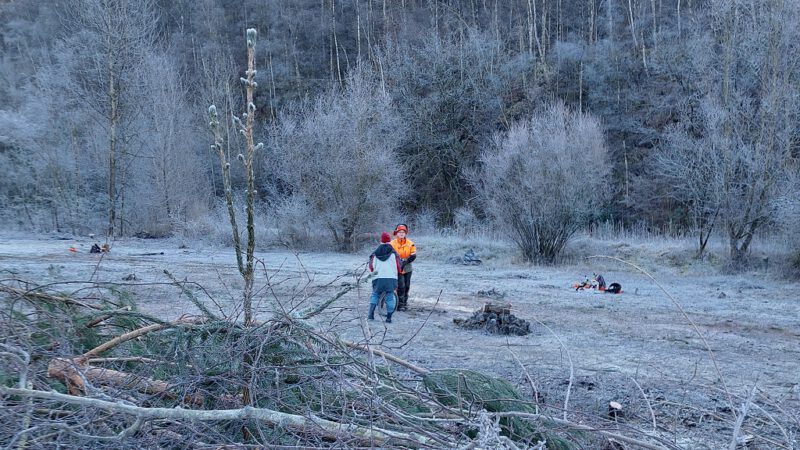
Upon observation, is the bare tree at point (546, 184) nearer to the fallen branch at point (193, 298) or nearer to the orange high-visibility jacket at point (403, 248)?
the orange high-visibility jacket at point (403, 248)

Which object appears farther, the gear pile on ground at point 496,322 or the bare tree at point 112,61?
the bare tree at point 112,61

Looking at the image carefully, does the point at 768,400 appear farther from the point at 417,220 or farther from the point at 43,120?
the point at 43,120

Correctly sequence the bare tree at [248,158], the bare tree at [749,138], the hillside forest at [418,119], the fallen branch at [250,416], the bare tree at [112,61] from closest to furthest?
1. the fallen branch at [250,416]
2. the bare tree at [248,158]
3. the bare tree at [749,138]
4. the hillside forest at [418,119]
5. the bare tree at [112,61]

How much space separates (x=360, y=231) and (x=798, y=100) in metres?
15.5

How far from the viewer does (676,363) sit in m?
9.39

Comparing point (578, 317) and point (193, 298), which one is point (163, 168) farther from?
point (193, 298)

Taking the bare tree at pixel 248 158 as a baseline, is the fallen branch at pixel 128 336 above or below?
below

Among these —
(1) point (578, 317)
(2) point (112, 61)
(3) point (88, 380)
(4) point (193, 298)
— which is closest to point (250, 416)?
(4) point (193, 298)

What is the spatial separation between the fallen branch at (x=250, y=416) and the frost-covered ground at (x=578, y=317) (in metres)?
0.91

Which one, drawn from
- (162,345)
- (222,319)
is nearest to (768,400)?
(222,319)

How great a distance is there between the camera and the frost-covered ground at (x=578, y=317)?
585cm

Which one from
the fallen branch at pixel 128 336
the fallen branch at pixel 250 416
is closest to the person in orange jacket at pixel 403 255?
the fallen branch at pixel 128 336

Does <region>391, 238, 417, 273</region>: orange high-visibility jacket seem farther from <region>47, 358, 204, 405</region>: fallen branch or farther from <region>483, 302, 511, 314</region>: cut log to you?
<region>47, 358, 204, 405</region>: fallen branch

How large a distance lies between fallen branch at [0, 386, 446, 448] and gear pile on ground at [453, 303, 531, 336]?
832cm
